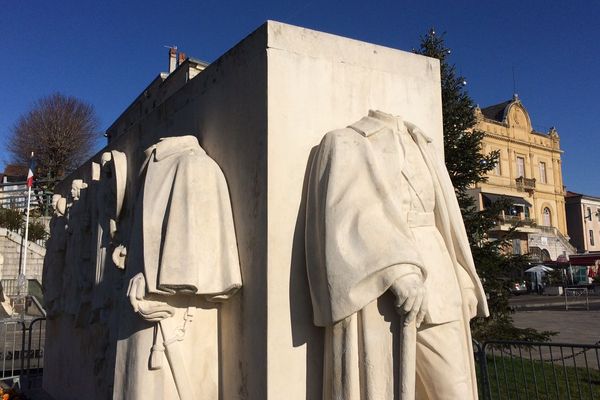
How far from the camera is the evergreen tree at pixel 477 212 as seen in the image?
1006 cm

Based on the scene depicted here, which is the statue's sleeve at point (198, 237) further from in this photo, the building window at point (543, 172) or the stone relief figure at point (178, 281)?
the building window at point (543, 172)

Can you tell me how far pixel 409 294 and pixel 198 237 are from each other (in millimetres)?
1363

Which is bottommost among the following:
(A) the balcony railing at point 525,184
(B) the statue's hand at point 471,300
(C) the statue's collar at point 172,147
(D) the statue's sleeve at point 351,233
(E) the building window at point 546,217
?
(B) the statue's hand at point 471,300

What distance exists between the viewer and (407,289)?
2.91m

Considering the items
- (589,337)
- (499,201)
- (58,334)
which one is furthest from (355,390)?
(589,337)

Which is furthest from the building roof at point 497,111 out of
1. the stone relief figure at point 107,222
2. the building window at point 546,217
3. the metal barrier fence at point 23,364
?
the stone relief figure at point 107,222

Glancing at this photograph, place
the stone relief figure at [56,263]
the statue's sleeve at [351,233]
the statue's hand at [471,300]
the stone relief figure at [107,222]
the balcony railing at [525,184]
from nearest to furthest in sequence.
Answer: the statue's sleeve at [351,233], the statue's hand at [471,300], the stone relief figure at [107,222], the stone relief figure at [56,263], the balcony railing at [525,184]

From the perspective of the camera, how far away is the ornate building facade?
148 ft

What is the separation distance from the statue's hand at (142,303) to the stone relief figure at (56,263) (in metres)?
4.02

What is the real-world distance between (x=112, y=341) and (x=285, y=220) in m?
2.30

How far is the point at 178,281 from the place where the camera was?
332cm

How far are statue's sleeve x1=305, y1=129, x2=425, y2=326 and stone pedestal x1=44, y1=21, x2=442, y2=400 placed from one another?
20 centimetres

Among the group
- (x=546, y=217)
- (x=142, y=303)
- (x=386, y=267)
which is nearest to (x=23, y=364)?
(x=142, y=303)

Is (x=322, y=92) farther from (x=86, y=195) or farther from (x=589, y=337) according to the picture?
(x=589, y=337)
